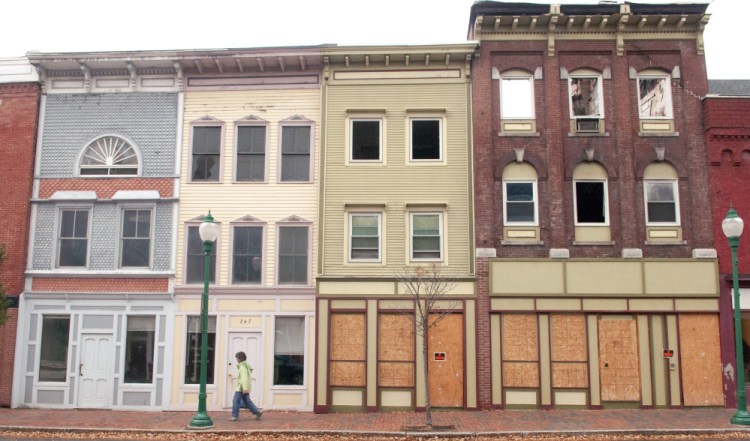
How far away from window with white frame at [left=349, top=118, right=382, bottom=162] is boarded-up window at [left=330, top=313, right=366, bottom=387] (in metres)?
4.51

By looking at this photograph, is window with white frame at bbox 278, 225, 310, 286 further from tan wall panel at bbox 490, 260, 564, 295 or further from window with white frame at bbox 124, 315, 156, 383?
tan wall panel at bbox 490, 260, 564, 295

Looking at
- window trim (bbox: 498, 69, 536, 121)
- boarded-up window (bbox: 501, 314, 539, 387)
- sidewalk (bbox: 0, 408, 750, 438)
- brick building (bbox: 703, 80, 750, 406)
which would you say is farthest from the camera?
window trim (bbox: 498, 69, 536, 121)

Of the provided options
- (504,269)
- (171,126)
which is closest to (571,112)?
(504,269)

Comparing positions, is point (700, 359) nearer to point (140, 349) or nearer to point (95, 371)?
point (140, 349)

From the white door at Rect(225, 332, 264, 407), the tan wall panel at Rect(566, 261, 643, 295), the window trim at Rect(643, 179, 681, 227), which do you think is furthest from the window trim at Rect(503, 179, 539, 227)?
the white door at Rect(225, 332, 264, 407)

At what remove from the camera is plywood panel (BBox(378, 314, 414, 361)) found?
18.4 meters

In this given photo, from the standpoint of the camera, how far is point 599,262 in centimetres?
1844

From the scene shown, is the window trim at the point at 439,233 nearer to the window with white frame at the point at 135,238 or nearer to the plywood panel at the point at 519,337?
the plywood panel at the point at 519,337

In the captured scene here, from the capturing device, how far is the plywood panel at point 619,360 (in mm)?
17953

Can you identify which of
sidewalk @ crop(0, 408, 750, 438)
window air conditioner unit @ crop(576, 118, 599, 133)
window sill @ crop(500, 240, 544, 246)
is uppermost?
window air conditioner unit @ crop(576, 118, 599, 133)

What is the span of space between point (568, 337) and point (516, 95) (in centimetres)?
694

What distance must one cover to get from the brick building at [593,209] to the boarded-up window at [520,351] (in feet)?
0.09

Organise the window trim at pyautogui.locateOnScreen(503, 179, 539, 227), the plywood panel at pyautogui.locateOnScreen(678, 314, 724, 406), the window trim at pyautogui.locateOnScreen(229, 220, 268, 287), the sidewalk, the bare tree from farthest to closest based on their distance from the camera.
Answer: the window trim at pyautogui.locateOnScreen(229, 220, 268, 287) → the window trim at pyautogui.locateOnScreen(503, 179, 539, 227) → the plywood panel at pyautogui.locateOnScreen(678, 314, 724, 406) → the bare tree → the sidewalk

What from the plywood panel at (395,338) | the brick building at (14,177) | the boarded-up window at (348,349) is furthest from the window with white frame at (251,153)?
the brick building at (14,177)
